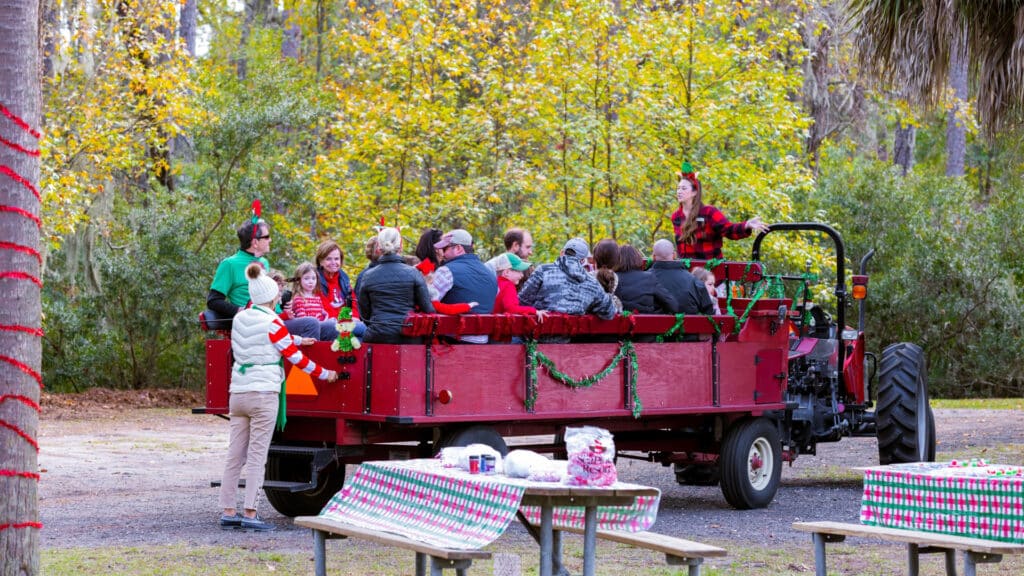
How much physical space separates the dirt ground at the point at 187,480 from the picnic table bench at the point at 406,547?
202 centimetres

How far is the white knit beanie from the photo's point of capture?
10094mm

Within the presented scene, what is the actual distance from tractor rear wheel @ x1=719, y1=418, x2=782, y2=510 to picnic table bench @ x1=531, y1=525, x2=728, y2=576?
4.80 metres

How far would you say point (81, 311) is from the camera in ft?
81.1

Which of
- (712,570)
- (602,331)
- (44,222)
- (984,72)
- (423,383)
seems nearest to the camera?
(712,570)

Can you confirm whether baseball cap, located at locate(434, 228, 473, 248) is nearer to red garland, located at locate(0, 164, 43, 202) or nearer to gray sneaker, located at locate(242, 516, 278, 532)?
gray sneaker, located at locate(242, 516, 278, 532)

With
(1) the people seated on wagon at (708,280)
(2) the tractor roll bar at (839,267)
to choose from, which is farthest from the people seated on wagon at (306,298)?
(2) the tractor roll bar at (839,267)

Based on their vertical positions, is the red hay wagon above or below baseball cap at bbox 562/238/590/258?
below

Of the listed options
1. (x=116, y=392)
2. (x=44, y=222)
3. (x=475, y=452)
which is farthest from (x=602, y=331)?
(x=116, y=392)

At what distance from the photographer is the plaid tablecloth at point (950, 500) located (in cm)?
686

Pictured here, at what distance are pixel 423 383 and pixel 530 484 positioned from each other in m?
3.36

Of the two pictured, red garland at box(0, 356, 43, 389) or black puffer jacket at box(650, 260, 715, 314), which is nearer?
red garland at box(0, 356, 43, 389)

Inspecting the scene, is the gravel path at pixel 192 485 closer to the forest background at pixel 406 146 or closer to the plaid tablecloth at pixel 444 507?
the plaid tablecloth at pixel 444 507

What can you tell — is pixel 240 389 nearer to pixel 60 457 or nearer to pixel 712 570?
pixel 712 570

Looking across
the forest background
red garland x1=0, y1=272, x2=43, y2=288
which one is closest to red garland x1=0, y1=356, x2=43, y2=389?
red garland x1=0, y1=272, x2=43, y2=288
